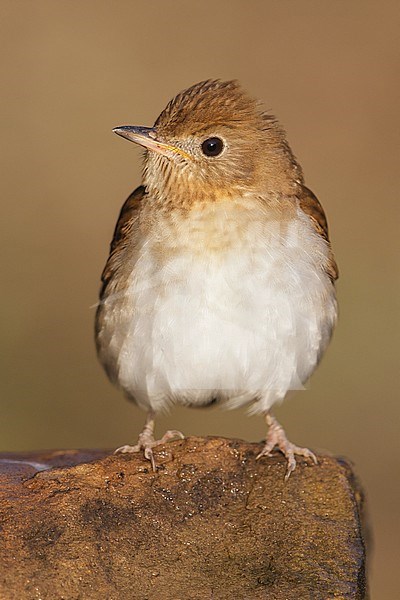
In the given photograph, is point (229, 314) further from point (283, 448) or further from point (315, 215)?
point (315, 215)

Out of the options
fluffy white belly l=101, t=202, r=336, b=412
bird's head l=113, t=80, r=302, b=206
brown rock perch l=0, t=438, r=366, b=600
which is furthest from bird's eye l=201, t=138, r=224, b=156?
brown rock perch l=0, t=438, r=366, b=600

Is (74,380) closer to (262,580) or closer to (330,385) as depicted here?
(330,385)

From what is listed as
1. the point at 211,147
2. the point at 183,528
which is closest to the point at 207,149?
the point at 211,147

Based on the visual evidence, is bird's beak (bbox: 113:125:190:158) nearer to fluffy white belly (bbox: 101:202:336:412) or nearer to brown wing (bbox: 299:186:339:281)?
fluffy white belly (bbox: 101:202:336:412)

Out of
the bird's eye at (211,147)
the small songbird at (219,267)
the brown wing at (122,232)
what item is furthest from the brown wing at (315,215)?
the brown wing at (122,232)

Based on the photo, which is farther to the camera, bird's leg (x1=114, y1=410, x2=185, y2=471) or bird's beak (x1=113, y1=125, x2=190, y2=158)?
bird's beak (x1=113, y1=125, x2=190, y2=158)

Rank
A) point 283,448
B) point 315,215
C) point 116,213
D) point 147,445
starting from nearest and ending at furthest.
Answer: point 147,445 → point 283,448 → point 315,215 → point 116,213

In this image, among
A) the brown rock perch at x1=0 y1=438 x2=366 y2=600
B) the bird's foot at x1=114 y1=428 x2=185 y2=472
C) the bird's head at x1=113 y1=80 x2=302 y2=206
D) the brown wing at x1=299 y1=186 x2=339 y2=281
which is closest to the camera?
the brown rock perch at x1=0 y1=438 x2=366 y2=600
